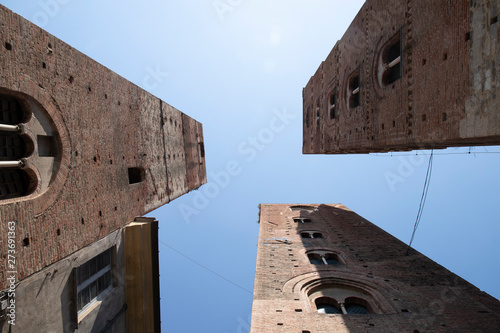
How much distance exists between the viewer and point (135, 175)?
29.0 ft

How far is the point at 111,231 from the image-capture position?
709 centimetres

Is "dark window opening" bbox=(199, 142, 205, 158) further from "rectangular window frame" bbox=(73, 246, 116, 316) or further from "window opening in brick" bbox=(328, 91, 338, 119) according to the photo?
"rectangular window frame" bbox=(73, 246, 116, 316)

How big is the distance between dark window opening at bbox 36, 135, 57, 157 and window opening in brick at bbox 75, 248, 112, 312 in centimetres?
231

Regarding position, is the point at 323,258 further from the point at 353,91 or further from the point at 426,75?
the point at 426,75

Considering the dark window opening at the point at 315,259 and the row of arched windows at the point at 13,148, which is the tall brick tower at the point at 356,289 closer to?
the dark window opening at the point at 315,259

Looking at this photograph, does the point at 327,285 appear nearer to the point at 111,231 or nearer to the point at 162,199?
the point at 162,199

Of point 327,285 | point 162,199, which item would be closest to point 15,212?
point 162,199

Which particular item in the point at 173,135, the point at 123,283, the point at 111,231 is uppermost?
the point at 173,135

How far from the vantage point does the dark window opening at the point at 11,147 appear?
470 centimetres

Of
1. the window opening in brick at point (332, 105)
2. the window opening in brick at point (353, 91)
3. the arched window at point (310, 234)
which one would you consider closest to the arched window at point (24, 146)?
the window opening in brick at point (353, 91)

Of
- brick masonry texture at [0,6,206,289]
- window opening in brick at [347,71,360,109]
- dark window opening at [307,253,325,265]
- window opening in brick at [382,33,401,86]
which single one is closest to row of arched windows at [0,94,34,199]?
brick masonry texture at [0,6,206,289]

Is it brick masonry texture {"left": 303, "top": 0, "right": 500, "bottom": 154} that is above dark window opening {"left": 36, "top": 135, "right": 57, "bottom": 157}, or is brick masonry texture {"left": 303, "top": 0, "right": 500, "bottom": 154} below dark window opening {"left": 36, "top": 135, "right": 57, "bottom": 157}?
above

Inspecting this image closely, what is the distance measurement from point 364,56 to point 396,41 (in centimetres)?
210

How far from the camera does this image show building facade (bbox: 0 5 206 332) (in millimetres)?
4480
